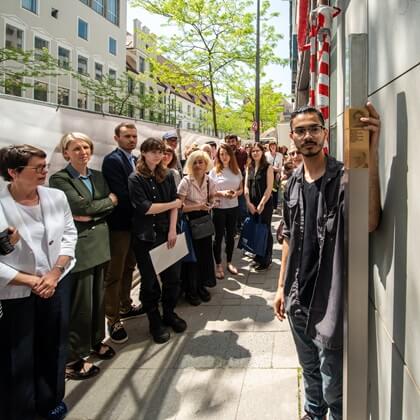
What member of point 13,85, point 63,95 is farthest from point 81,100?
point 13,85

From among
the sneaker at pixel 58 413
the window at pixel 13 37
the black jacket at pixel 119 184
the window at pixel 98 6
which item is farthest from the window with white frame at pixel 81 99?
the sneaker at pixel 58 413

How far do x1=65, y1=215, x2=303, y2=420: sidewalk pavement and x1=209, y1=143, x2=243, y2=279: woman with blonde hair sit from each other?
1347mm

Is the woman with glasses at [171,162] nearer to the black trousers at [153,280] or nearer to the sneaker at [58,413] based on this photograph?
the black trousers at [153,280]

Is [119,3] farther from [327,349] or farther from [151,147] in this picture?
[327,349]

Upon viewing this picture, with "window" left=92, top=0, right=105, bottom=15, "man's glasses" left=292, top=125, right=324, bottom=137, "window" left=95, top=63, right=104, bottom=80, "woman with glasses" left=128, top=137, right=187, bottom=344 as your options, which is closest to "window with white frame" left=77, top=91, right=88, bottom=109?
"window" left=95, top=63, right=104, bottom=80

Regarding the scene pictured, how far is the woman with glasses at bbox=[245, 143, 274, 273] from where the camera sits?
5.79 metres

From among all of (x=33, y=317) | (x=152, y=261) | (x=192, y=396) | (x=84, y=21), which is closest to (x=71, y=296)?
(x=33, y=317)

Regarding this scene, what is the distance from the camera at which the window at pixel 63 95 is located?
25.7m

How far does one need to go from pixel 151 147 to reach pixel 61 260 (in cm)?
141

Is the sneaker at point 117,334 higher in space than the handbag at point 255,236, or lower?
lower

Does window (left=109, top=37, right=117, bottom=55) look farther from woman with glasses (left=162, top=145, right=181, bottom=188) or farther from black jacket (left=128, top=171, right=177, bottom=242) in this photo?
black jacket (left=128, top=171, right=177, bottom=242)

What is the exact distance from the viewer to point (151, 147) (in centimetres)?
364

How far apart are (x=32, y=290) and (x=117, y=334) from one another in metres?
1.54

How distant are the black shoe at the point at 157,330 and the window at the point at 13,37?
2324cm
